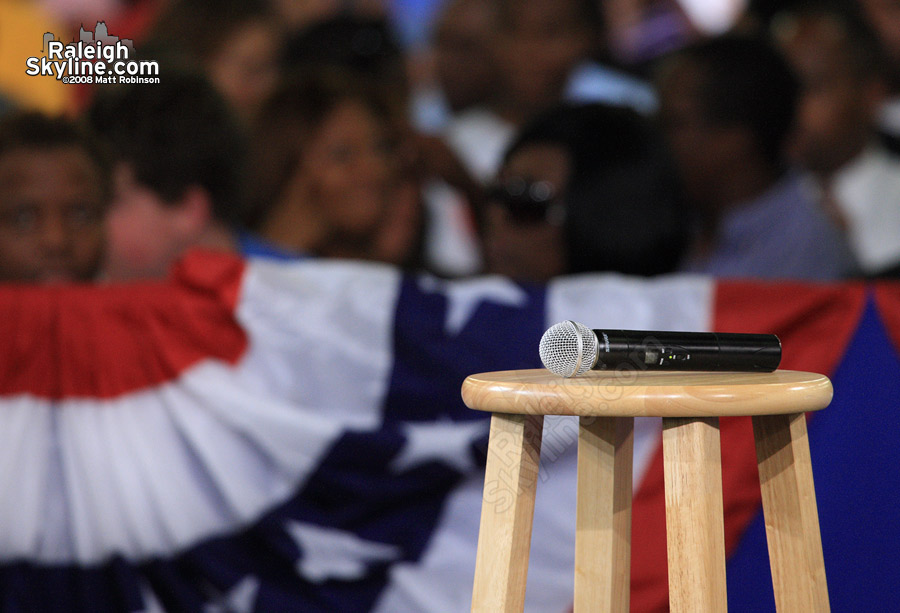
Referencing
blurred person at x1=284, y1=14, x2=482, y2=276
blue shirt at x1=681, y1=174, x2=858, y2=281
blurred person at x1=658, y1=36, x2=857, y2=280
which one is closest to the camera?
blue shirt at x1=681, y1=174, x2=858, y2=281

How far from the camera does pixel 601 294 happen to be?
6.08 ft

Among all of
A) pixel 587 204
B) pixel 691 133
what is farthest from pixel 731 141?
pixel 587 204

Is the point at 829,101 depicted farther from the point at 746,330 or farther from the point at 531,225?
the point at 746,330

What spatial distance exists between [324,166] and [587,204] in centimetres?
89

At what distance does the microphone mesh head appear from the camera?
1105 millimetres

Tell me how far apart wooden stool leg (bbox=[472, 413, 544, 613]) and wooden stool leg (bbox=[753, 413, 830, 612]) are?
294 millimetres

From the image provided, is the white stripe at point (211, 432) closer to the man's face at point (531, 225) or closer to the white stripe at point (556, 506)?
the white stripe at point (556, 506)

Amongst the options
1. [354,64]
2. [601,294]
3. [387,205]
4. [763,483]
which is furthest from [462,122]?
[763,483]

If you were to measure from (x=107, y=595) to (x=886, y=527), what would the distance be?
1356 mm

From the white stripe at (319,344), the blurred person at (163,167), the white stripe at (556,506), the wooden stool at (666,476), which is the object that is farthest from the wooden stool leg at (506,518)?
the blurred person at (163,167)

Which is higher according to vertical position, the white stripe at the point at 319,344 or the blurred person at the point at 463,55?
the blurred person at the point at 463,55

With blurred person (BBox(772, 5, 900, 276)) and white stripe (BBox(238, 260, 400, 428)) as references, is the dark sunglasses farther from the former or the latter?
blurred person (BBox(772, 5, 900, 276))

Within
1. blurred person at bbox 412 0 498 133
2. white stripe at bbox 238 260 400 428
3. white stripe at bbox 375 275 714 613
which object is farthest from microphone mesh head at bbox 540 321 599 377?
blurred person at bbox 412 0 498 133

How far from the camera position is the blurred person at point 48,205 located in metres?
1.96
